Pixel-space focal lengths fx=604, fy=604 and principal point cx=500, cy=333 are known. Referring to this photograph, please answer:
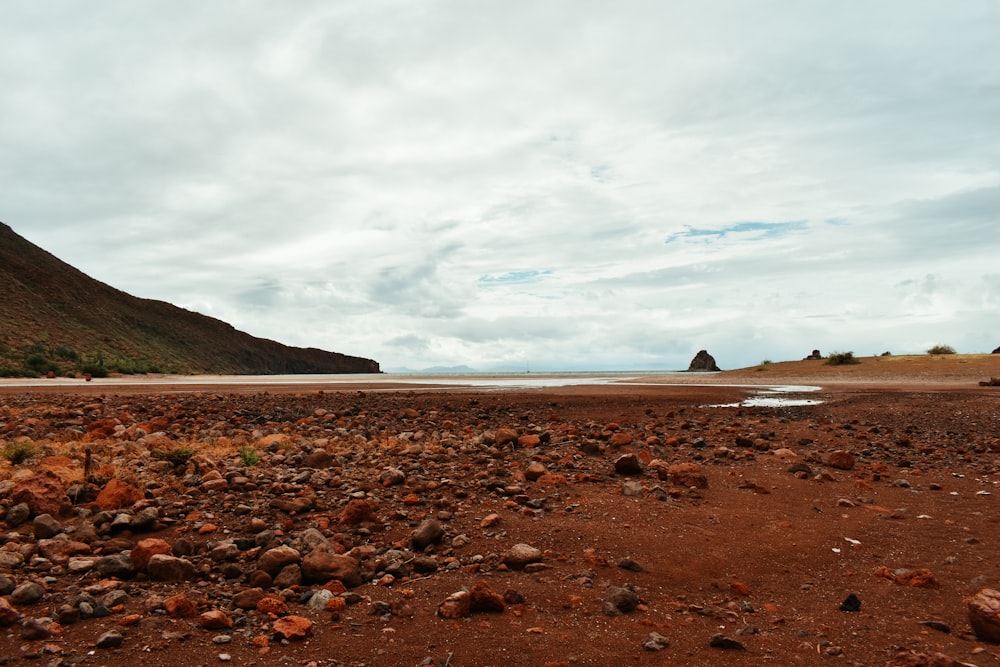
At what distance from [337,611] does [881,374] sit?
146 feet

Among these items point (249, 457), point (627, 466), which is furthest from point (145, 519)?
point (627, 466)

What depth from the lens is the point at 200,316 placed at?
107m

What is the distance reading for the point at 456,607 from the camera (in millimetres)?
4672

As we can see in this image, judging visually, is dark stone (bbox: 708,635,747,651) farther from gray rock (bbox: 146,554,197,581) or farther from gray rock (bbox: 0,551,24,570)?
gray rock (bbox: 0,551,24,570)

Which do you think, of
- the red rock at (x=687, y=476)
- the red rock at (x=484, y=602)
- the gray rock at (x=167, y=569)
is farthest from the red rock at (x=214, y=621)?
the red rock at (x=687, y=476)

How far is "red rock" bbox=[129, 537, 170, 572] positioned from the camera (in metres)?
5.34

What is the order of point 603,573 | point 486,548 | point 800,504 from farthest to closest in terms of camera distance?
point 800,504 → point 486,548 → point 603,573

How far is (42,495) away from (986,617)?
8.82 meters

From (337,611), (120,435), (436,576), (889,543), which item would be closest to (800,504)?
(889,543)

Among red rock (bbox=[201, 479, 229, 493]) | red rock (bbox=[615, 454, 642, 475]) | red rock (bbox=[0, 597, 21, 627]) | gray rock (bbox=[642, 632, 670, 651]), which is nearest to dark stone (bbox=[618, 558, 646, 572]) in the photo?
gray rock (bbox=[642, 632, 670, 651])

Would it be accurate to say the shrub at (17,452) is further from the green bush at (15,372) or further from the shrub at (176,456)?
the green bush at (15,372)

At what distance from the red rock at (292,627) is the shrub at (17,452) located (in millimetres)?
7123

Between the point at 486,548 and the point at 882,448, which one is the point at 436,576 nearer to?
the point at 486,548

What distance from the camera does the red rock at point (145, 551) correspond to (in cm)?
534
